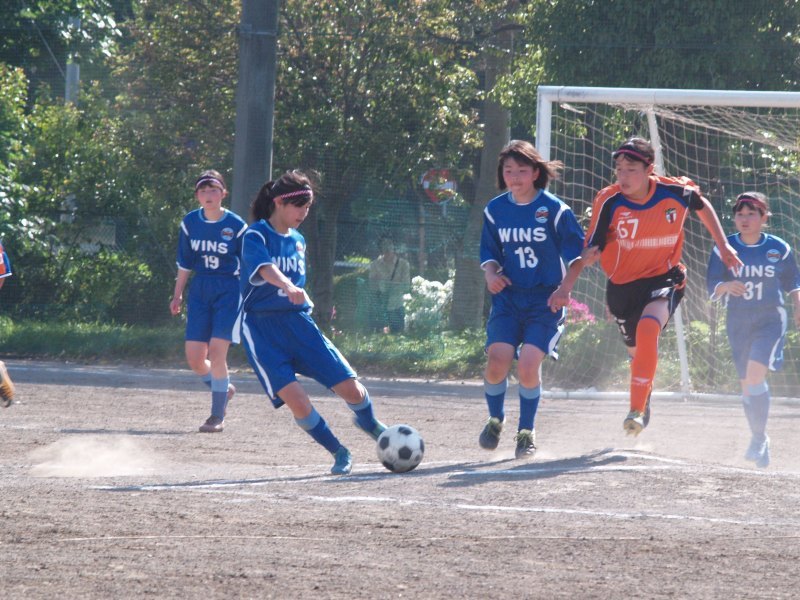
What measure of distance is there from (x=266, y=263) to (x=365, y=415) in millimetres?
1092

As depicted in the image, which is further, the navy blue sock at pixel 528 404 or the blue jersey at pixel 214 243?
the blue jersey at pixel 214 243

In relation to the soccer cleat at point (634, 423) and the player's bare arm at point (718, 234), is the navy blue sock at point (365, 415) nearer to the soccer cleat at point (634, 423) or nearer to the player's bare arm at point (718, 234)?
the soccer cleat at point (634, 423)

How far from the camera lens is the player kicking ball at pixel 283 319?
21.2 feet

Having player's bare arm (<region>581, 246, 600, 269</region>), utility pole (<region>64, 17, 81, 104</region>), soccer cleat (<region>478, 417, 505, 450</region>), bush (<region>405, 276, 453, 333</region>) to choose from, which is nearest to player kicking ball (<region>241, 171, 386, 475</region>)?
soccer cleat (<region>478, 417, 505, 450</region>)

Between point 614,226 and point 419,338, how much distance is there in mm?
Answer: 8007

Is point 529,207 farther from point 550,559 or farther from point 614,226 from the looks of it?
point 550,559

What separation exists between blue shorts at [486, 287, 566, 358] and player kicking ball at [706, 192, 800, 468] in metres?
1.67

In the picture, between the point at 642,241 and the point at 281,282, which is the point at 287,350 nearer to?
the point at 281,282

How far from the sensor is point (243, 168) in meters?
14.1

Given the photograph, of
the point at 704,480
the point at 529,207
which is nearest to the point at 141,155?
the point at 529,207

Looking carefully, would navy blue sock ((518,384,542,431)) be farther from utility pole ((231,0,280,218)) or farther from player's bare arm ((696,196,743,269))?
utility pole ((231,0,280,218))

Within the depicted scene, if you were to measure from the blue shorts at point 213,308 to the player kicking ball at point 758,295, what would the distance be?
137 inches

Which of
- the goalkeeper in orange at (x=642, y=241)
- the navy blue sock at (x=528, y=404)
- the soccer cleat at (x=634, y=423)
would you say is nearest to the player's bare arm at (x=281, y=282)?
A: the navy blue sock at (x=528, y=404)

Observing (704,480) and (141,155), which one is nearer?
(704,480)
